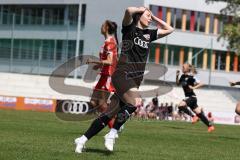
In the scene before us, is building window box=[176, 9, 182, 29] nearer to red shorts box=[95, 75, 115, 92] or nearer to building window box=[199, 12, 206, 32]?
building window box=[199, 12, 206, 32]

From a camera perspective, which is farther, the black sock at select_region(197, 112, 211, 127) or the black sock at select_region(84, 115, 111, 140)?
the black sock at select_region(197, 112, 211, 127)

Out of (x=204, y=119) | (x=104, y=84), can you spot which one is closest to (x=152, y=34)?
(x=104, y=84)

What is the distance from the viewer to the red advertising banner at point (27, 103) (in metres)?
42.5

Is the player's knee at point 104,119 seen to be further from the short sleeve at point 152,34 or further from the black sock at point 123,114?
the short sleeve at point 152,34

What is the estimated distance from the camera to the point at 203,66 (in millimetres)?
72938

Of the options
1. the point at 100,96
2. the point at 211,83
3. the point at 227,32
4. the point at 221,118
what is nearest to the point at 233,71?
the point at 211,83

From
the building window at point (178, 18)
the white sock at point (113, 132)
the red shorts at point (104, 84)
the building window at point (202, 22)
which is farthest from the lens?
the building window at point (202, 22)

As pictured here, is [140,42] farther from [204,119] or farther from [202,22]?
[202,22]

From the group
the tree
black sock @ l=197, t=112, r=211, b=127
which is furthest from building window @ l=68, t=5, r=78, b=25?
black sock @ l=197, t=112, r=211, b=127

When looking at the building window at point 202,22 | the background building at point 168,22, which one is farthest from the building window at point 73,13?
the building window at point 202,22

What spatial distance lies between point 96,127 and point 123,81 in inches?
32.7

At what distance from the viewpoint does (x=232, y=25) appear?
192 ft

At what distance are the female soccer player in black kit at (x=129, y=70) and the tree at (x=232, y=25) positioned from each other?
45932mm

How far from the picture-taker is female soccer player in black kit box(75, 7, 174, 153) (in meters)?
11.1
